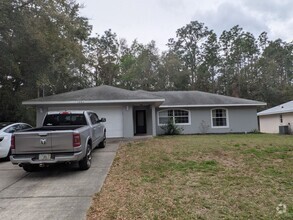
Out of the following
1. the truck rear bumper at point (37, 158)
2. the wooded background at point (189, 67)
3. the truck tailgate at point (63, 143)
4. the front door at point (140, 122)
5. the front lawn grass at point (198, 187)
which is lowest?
the front lawn grass at point (198, 187)

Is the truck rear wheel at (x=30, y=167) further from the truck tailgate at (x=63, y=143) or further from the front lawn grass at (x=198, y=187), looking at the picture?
the front lawn grass at (x=198, y=187)

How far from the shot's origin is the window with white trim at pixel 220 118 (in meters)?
20.7

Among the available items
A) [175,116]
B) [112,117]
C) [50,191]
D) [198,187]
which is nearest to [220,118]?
[175,116]

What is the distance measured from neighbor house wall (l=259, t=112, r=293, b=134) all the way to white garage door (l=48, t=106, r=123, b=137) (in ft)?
52.8

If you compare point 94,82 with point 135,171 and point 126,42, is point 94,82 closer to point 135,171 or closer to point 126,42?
point 126,42

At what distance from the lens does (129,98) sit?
614 inches

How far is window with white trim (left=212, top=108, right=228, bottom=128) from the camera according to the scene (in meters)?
20.7

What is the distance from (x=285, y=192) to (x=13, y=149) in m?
6.61

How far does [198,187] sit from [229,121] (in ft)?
52.5

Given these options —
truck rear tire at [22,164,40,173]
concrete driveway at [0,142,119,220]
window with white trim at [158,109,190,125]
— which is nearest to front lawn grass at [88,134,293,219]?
concrete driveway at [0,142,119,220]

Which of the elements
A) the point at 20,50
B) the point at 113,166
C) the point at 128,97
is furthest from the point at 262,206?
the point at 20,50

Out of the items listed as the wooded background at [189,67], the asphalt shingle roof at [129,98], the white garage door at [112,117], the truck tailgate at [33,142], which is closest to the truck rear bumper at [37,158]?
the truck tailgate at [33,142]

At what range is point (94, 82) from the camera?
1507 inches

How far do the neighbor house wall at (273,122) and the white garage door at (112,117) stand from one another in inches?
633
